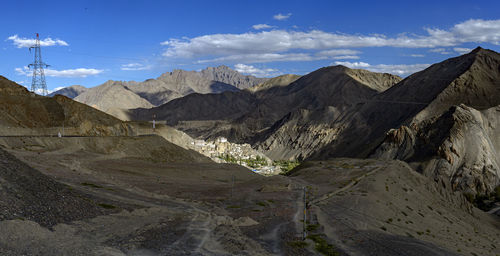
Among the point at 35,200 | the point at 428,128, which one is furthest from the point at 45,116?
the point at 428,128

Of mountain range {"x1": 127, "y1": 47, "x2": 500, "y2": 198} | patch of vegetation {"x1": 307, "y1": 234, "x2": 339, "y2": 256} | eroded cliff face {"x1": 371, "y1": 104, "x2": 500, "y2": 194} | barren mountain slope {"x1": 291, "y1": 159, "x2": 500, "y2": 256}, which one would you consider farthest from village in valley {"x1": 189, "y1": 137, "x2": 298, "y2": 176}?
patch of vegetation {"x1": 307, "y1": 234, "x2": 339, "y2": 256}

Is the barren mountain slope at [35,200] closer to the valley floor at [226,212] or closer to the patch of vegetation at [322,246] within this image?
the valley floor at [226,212]

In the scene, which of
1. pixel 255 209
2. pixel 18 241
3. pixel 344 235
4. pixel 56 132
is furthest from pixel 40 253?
pixel 56 132

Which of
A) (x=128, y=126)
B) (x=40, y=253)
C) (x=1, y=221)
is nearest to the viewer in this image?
(x=40, y=253)

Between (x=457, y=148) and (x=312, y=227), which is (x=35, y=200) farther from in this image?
(x=457, y=148)

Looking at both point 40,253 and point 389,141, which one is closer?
point 40,253

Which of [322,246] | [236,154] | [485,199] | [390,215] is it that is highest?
[322,246]

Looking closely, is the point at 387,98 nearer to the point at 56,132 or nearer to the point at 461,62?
the point at 461,62
